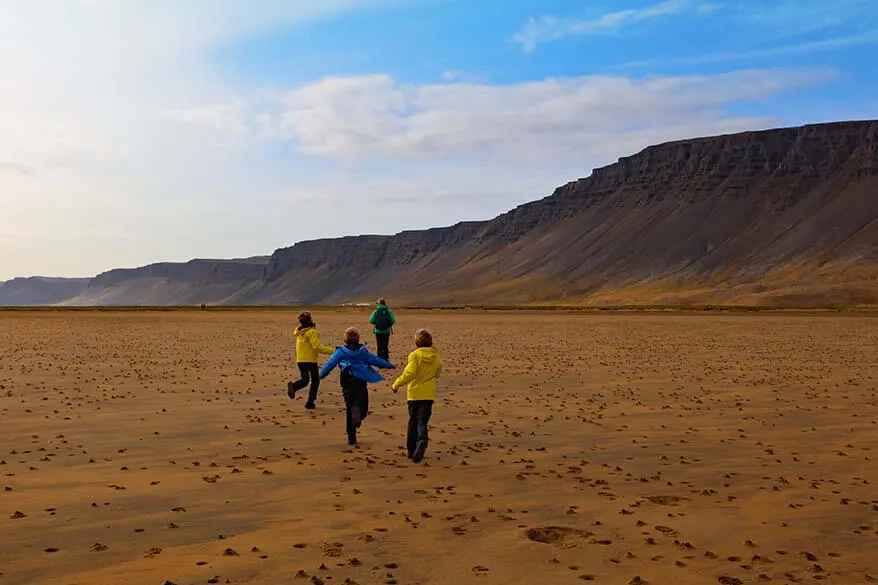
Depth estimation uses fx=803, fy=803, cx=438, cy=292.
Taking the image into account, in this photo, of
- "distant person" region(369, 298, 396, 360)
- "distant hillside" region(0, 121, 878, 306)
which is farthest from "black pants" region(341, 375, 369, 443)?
"distant hillside" region(0, 121, 878, 306)

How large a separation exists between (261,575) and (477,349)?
1031 inches

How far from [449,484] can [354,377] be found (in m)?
2.91

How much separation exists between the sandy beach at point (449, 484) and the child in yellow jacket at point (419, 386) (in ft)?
1.47

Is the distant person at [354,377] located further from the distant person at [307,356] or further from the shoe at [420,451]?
the distant person at [307,356]

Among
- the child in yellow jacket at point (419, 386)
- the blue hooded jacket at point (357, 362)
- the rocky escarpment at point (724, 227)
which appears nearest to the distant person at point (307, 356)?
the blue hooded jacket at point (357, 362)

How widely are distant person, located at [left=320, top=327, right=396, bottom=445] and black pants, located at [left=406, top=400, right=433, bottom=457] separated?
885 mm

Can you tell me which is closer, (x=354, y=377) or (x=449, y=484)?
(x=449, y=484)

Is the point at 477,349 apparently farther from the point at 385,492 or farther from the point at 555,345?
the point at 385,492

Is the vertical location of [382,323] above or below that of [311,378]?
above

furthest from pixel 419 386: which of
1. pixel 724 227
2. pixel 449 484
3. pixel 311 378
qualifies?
Result: pixel 724 227

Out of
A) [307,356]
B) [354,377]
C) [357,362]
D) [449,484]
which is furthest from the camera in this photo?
[307,356]

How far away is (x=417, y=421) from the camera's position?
36.6 feet

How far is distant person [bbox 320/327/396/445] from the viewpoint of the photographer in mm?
11930

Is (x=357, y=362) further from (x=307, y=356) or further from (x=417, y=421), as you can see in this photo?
(x=307, y=356)
